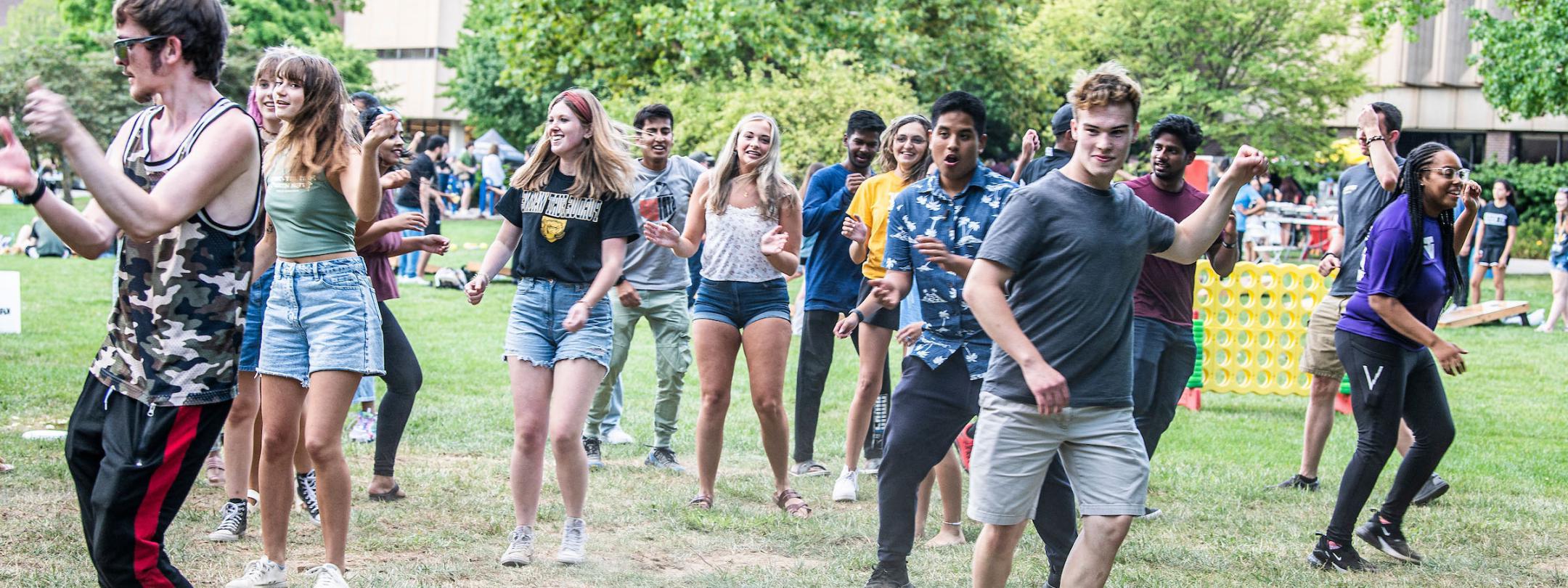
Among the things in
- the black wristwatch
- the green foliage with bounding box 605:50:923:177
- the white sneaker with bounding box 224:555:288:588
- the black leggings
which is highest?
the green foliage with bounding box 605:50:923:177

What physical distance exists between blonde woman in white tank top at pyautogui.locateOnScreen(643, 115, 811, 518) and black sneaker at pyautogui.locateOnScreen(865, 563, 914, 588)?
58.5 inches

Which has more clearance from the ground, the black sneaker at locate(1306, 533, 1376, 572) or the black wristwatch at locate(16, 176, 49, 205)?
the black wristwatch at locate(16, 176, 49, 205)

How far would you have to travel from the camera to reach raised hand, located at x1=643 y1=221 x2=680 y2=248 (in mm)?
6203

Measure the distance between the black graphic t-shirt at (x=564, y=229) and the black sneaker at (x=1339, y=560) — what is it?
10.3ft

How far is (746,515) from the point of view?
6.71m

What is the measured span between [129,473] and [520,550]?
2.28 meters

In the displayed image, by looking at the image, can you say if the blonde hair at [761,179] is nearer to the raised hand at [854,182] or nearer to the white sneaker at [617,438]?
the raised hand at [854,182]

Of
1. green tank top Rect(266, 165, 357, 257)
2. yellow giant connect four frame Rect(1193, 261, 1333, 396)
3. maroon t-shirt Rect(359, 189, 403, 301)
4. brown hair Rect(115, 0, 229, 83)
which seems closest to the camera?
brown hair Rect(115, 0, 229, 83)

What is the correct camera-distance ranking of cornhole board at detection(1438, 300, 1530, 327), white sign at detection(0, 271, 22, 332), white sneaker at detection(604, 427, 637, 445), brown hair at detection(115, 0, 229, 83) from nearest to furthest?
brown hair at detection(115, 0, 229, 83)
white sneaker at detection(604, 427, 637, 445)
white sign at detection(0, 271, 22, 332)
cornhole board at detection(1438, 300, 1530, 327)

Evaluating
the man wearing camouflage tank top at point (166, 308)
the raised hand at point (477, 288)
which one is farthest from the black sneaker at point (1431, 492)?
the man wearing camouflage tank top at point (166, 308)

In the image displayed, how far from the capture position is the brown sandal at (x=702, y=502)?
6.82 metres

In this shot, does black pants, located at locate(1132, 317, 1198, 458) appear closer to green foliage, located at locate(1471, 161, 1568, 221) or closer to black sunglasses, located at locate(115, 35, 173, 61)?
black sunglasses, located at locate(115, 35, 173, 61)

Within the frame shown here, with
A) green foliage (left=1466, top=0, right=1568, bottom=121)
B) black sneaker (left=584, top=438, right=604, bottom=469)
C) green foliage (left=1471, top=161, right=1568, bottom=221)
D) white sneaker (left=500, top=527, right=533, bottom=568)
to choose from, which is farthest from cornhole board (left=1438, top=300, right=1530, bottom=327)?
green foliage (left=1471, top=161, right=1568, bottom=221)

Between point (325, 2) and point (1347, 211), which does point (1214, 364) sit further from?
point (325, 2)
